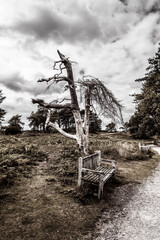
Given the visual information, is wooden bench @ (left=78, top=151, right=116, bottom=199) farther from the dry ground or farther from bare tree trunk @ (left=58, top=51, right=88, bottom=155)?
bare tree trunk @ (left=58, top=51, right=88, bottom=155)

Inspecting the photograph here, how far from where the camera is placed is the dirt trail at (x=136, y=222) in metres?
3.17

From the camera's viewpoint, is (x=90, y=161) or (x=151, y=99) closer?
(x=90, y=161)

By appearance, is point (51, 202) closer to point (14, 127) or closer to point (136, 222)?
point (136, 222)

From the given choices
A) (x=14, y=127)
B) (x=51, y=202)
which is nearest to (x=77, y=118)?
(x=51, y=202)

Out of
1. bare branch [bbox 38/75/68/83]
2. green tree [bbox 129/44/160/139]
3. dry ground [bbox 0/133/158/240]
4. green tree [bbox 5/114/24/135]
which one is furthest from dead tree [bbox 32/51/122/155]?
green tree [bbox 5/114/24/135]

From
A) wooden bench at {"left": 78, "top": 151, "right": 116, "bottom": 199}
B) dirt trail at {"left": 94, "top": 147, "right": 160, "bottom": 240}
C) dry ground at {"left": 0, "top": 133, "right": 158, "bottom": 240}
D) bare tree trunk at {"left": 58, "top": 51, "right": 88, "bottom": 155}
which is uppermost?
bare tree trunk at {"left": 58, "top": 51, "right": 88, "bottom": 155}

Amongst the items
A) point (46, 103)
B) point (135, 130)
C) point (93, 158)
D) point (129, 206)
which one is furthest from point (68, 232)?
point (135, 130)

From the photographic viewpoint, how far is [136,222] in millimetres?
3662

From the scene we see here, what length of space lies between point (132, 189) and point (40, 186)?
3.70 metres

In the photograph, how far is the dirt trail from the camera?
3168 mm

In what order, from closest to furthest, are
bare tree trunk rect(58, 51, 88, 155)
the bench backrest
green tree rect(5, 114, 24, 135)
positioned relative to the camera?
the bench backrest, bare tree trunk rect(58, 51, 88, 155), green tree rect(5, 114, 24, 135)

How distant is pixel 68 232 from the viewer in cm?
321

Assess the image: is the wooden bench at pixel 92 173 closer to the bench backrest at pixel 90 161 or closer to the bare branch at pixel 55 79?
the bench backrest at pixel 90 161

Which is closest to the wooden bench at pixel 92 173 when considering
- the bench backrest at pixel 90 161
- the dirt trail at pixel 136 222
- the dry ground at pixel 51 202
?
the bench backrest at pixel 90 161
